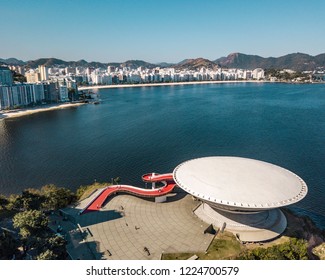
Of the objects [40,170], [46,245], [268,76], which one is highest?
[268,76]

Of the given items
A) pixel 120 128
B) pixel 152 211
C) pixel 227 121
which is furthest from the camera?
pixel 227 121

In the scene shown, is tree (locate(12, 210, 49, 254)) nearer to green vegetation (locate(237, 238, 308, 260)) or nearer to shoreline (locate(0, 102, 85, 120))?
green vegetation (locate(237, 238, 308, 260))

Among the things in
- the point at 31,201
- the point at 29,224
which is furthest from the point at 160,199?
the point at 29,224

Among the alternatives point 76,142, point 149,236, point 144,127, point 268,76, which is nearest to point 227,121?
point 144,127

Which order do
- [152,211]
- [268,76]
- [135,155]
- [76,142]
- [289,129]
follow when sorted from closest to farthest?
1. [152,211]
2. [135,155]
3. [76,142]
4. [289,129]
5. [268,76]

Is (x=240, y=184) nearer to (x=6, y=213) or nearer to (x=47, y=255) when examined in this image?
(x=47, y=255)

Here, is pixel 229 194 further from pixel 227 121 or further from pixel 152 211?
pixel 227 121

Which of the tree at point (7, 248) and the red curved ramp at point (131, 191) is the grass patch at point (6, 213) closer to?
the red curved ramp at point (131, 191)
